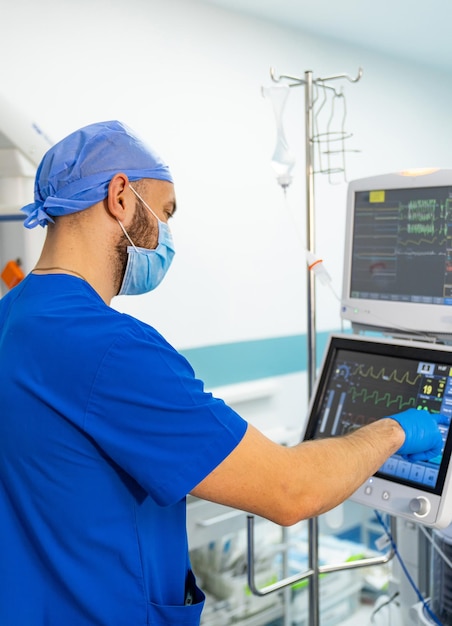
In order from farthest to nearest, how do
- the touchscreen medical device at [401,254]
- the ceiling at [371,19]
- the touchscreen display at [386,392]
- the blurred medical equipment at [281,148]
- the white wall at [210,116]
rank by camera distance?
the ceiling at [371,19] < the white wall at [210,116] < the blurred medical equipment at [281,148] < the touchscreen medical device at [401,254] < the touchscreen display at [386,392]

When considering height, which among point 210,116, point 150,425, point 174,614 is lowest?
point 174,614

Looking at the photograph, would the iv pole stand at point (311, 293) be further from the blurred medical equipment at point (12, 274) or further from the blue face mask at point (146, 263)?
the blurred medical equipment at point (12, 274)

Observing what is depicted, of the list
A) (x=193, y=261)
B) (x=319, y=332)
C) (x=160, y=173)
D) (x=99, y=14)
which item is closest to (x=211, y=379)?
(x=193, y=261)

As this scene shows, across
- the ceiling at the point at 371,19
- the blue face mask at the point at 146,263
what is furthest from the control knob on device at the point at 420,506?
the ceiling at the point at 371,19

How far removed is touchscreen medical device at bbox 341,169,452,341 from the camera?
1.44m

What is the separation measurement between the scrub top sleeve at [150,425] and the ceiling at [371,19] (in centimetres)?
238

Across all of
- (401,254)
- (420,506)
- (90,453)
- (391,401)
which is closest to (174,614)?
(90,453)

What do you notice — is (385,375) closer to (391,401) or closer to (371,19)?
(391,401)

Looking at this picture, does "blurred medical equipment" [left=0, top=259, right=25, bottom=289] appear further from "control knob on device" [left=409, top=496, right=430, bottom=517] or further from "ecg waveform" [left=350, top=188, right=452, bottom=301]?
"control knob on device" [left=409, top=496, right=430, bottom=517]

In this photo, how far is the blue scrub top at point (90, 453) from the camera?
0.97 meters

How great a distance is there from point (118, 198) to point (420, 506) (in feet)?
2.47

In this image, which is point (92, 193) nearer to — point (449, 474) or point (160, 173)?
point (160, 173)

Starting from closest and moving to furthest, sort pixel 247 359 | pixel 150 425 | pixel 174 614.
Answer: pixel 150 425 → pixel 174 614 → pixel 247 359

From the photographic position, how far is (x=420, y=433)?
49.6 inches
